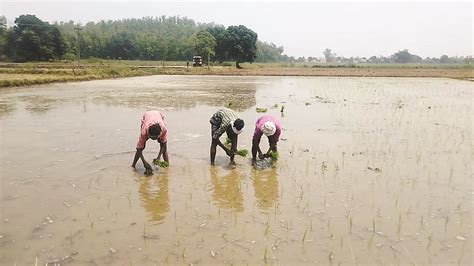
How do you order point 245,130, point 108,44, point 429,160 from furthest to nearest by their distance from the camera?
point 108,44 → point 245,130 → point 429,160

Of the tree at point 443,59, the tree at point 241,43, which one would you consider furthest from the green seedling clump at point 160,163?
the tree at point 443,59

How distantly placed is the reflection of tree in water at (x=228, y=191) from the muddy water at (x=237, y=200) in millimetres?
18

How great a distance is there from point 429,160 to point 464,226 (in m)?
3.14

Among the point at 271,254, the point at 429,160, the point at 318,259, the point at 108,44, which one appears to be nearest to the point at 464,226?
the point at 318,259

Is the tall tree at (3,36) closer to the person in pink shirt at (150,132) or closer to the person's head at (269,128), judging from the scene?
the person in pink shirt at (150,132)

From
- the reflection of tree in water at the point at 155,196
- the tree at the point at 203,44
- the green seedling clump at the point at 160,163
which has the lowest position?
the reflection of tree in water at the point at 155,196

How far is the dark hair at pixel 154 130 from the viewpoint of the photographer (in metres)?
6.03

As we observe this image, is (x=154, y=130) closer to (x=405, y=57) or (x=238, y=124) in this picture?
(x=238, y=124)

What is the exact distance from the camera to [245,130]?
10461 millimetres

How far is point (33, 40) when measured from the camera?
5828 centimetres

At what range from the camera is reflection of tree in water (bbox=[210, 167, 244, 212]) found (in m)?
5.20

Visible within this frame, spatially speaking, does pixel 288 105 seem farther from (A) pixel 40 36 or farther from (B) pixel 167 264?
(A) pixel 40 36

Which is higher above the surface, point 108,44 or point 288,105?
point 108,44

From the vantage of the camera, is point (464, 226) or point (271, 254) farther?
point (464, 226)
